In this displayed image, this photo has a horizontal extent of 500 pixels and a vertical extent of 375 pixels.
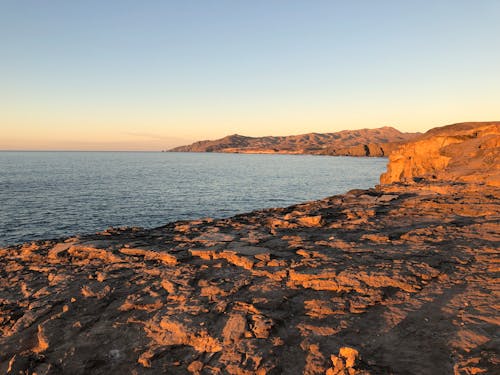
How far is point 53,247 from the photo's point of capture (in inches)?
491

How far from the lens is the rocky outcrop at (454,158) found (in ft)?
78.7

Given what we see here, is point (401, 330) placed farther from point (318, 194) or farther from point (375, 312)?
point (318, 194)

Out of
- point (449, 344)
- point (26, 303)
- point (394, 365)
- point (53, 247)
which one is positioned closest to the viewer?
point (394, 365)

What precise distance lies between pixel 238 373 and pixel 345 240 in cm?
707

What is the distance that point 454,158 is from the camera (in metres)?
31.4

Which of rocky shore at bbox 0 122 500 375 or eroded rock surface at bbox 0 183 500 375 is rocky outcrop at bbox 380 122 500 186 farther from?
eroded rock surface at bbox 0 183 500 375

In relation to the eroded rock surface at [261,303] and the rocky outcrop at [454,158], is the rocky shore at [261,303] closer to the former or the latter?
the eroded rock surface at [261,303]

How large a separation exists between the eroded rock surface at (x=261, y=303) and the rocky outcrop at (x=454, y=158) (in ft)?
46.9

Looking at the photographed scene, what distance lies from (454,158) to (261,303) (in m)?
32.0

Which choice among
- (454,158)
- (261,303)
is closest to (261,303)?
(261,303)

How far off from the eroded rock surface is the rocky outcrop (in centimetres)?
1429

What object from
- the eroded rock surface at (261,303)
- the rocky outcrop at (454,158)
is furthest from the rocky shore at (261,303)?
the rocky outcrop at (454,158)

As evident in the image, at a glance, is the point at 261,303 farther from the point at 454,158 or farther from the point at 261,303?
the point at 454,158

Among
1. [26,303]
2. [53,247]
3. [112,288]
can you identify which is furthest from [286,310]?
[53,247]
